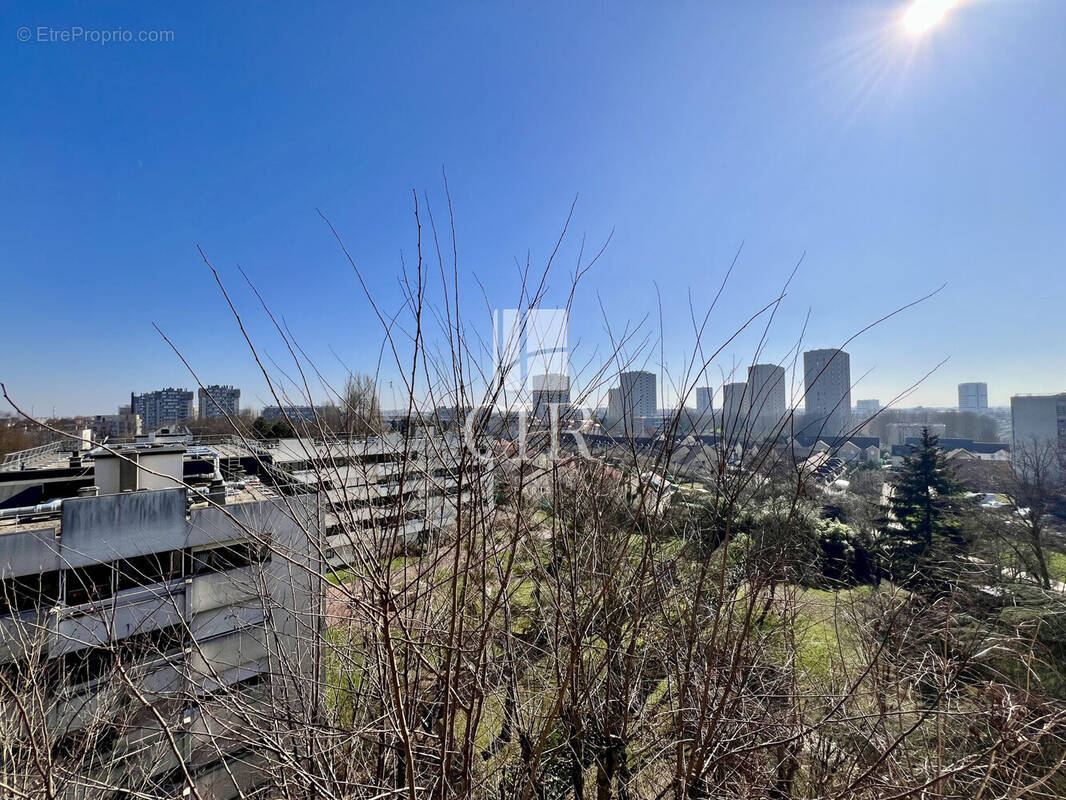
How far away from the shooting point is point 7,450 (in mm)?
Result: 9523

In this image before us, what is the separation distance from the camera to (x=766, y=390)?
189 centimetres

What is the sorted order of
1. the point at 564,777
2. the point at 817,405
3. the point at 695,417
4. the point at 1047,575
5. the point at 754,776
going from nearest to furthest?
the point at 754,776
the point at 695,417
the point at 817,405
the point at 564,777
the point at 1047,575

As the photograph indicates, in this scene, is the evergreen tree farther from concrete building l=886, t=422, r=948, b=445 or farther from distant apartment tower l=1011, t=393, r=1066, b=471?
distant apartment tower l=1011, t=393, r=1066, b=471

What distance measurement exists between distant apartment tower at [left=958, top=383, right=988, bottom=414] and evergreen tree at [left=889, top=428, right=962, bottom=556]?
2067 mm

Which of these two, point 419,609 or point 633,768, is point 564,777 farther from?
point 419,609

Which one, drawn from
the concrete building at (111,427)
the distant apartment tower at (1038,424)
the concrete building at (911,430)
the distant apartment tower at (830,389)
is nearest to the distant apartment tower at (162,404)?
the concrete building at (111,427)

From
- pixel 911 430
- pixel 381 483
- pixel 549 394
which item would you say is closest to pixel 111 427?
pixel 381 483

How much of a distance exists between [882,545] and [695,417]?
1148 centimetres

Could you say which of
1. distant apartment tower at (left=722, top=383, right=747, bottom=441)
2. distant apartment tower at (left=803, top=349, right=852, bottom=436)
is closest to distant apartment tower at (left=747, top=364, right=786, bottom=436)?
distant apartment tower at (left=722, top=383, right=747, bottom=441)

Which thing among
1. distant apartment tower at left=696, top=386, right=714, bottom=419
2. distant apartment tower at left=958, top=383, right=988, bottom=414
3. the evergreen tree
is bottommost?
the evergreen tree

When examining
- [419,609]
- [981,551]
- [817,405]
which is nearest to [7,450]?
[419,609]

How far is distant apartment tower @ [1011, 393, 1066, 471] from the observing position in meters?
8.58

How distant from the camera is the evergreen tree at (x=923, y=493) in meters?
9.86

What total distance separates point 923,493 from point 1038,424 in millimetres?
2742
